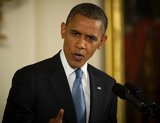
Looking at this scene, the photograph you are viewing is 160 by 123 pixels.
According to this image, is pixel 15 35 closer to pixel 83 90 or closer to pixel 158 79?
pixel 83 90

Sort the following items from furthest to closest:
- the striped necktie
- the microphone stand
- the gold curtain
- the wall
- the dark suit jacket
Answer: the gold curtain
the wall
the striped necktie
the dark suit jacket
the microphone stand

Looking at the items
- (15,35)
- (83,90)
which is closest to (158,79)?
(83,90)

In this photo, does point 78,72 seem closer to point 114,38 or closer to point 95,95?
point 95,95

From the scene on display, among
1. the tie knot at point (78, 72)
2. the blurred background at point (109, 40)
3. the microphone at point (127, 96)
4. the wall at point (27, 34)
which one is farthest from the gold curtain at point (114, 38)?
the microphone at point (127, 96)

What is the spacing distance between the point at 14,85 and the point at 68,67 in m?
0.26

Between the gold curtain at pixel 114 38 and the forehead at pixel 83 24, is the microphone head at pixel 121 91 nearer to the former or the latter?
the forehead at pixel 83 24

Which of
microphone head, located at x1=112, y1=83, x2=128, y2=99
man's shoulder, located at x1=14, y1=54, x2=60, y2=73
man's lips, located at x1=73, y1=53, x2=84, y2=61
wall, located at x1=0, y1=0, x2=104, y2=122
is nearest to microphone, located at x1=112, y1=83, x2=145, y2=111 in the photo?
microphone head, located at x1=112, y1=83, x2=128, y2=99

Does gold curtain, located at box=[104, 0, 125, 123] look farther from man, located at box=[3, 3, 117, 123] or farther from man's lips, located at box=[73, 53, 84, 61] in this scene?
man's lips, located at box=[73, 53, 84, 61]

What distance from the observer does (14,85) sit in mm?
1425

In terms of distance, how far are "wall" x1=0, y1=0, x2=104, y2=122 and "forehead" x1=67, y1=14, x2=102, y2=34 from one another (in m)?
0.31

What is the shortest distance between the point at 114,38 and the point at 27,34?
497mm

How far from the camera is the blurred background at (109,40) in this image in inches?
66.2

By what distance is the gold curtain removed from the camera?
74.2 inches

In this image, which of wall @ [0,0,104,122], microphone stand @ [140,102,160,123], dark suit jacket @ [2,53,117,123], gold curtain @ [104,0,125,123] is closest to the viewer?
microphone stand @ [140,102,160,123]
